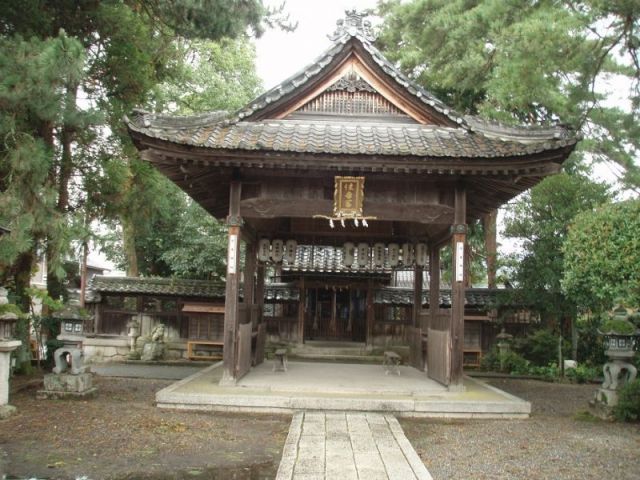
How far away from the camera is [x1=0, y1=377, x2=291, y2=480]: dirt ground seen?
22.1 ft

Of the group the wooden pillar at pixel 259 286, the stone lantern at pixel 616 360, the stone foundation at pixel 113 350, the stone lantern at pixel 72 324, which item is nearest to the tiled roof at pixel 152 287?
the stone foundation at pixel 113 350

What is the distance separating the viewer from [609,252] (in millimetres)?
9742

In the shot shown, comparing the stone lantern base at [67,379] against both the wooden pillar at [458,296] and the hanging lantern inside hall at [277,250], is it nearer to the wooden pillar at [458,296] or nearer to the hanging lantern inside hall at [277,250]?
the hanging lantern inside hall at [277,250]

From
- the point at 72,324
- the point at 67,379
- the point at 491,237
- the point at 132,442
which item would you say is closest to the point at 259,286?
the point at 72,324

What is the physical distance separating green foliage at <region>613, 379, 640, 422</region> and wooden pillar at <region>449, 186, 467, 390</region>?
105 inches

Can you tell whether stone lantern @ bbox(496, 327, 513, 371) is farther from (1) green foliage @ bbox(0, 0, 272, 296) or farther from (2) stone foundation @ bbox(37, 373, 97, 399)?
(2) stone foundation @ bbox(37, 373, 97, 399)

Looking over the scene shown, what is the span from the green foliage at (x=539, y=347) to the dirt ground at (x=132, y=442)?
42.0ft

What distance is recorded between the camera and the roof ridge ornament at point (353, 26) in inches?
510

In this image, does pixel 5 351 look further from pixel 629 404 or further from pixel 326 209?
pixel 629 404

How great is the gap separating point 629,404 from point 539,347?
33.1 feet

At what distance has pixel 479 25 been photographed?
11242 millimetres

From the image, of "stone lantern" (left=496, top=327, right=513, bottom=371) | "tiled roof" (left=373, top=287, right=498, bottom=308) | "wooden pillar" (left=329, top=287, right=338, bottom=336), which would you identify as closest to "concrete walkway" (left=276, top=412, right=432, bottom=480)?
"stone lantern" (left=496, top=327, right=513, bottom=371)

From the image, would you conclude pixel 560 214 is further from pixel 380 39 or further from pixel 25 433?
pixel 25 433

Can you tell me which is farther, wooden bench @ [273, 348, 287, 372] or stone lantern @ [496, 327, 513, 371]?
stone lantern @ [496, 327, 513, 371]
